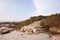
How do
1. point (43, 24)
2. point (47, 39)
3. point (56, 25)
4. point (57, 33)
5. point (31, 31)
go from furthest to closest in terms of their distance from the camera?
point (43, 24) < point (31, 31) < point (56, 25) < point (57, 33) < point (47, 39)

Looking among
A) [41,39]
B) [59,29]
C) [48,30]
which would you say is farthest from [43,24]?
[41,39]

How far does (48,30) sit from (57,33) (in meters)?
3.37

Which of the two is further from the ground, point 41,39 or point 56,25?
point 56,25

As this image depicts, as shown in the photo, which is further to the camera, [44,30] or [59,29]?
[44,30]

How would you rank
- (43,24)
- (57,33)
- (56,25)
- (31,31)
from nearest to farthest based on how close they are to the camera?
(57,33) < (56,25) < (31,31) < (43,24)

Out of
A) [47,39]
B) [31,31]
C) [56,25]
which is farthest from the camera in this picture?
[31,31]

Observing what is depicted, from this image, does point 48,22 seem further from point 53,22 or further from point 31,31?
point 31,31

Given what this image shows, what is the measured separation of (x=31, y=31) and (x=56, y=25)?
17.1ft

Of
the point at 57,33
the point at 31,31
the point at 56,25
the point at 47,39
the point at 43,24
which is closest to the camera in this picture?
the point at 47,39

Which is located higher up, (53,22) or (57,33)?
(53,22)

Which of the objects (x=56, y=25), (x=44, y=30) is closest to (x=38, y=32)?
(x=44, y=30)

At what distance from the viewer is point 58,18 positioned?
32.6 meters

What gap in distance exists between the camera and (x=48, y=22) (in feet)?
112

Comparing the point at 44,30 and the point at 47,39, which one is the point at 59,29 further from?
the point at 47,39
